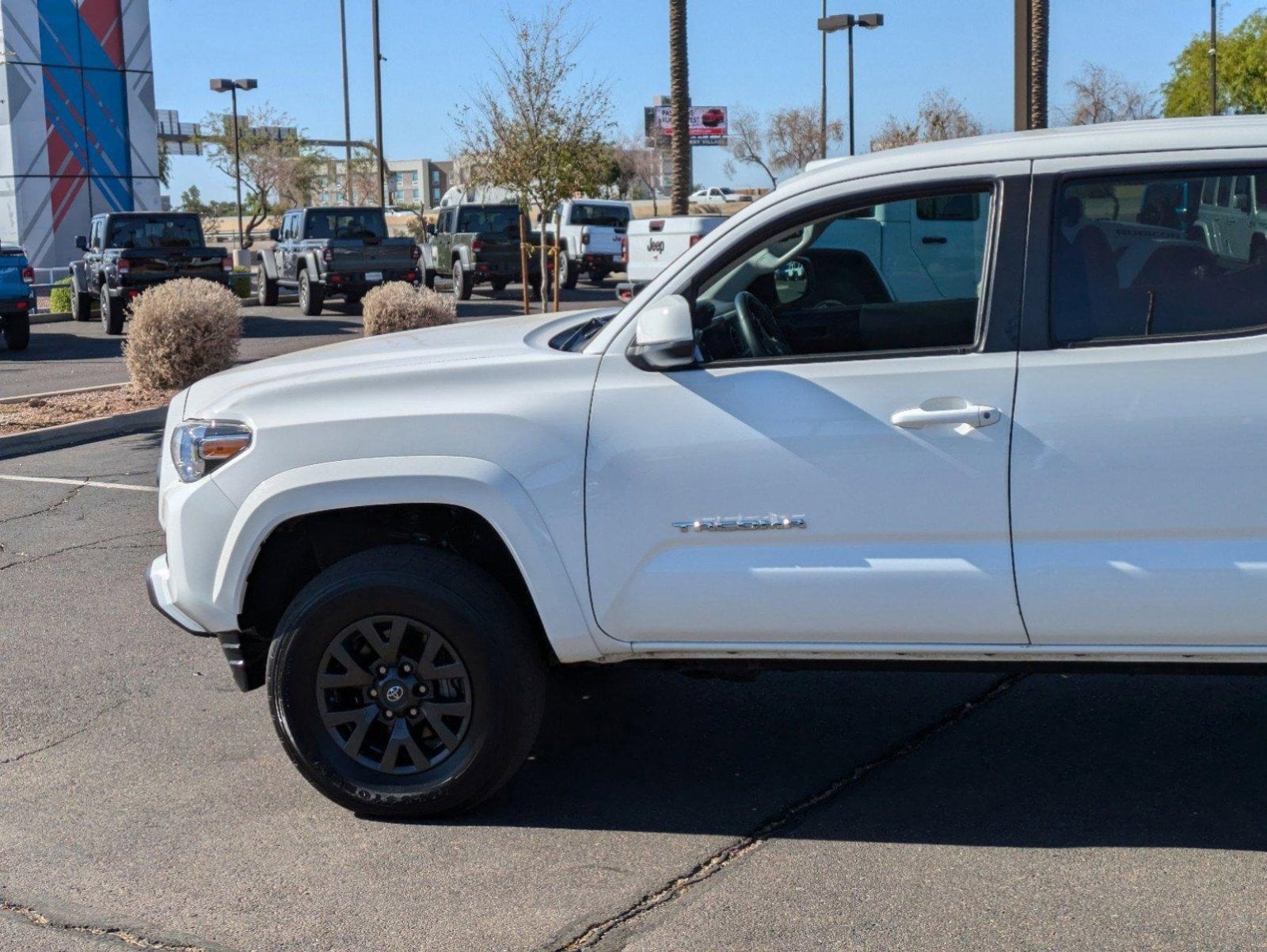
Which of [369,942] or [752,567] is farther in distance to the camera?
[752,567]

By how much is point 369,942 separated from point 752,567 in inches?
55.0

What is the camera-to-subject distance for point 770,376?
4.09 m

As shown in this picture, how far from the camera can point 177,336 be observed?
14352 mm

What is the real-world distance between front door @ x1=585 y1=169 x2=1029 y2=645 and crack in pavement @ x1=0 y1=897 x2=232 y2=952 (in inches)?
54.5

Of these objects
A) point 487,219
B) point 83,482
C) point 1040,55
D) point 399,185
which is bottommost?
point 83,482

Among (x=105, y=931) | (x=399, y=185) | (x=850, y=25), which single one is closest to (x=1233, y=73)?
(x=850, y=25)

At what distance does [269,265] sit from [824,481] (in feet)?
83.3

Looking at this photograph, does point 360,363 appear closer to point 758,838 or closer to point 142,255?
point 758,838

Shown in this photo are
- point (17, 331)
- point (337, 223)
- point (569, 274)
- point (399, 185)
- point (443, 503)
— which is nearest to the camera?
point (443, 503)

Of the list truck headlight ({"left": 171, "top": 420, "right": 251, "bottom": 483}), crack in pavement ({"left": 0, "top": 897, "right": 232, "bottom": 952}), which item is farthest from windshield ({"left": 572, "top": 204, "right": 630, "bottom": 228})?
crack in pavement ({"left": 0, "top": 897, "right": 232, "bottom": 952})

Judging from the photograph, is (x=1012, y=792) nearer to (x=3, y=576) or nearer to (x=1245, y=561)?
(x=1245, y=561)

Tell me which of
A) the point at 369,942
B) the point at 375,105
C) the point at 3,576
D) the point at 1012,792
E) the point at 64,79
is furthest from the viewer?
the point at 375,105

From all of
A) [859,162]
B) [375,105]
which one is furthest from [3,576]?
[375,105]

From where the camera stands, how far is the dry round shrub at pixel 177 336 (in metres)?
14.3
